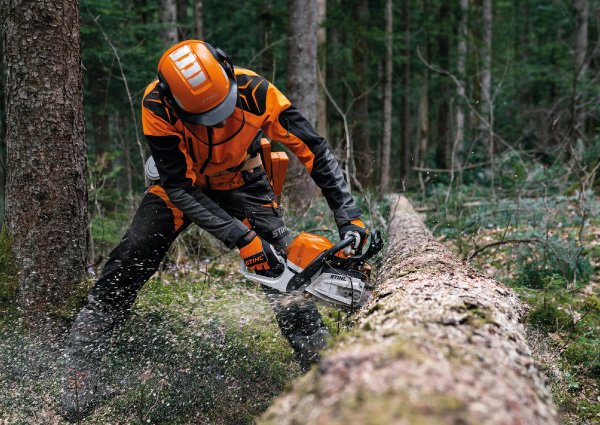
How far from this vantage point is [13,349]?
11.7ft

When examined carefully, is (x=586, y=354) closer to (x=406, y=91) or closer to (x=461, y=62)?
(x=461, y=62)

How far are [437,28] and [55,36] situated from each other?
13.4 m

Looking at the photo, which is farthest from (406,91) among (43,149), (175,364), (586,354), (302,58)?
(175,364)

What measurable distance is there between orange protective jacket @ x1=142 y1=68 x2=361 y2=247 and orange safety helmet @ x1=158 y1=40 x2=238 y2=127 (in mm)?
126

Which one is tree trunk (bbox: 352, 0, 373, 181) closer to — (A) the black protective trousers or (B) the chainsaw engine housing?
(A) the black protective trousers

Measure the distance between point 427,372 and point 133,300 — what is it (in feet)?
8.82

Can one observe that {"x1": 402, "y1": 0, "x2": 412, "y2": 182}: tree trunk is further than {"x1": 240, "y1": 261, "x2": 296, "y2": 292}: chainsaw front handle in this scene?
Yes

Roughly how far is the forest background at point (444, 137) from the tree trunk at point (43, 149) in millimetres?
192

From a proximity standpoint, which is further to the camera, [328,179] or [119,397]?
[328,179]

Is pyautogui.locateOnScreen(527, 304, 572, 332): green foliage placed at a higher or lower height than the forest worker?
lower

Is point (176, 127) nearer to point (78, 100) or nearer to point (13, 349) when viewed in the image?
point (78, 100)

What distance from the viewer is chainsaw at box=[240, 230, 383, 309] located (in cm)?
Result: 322

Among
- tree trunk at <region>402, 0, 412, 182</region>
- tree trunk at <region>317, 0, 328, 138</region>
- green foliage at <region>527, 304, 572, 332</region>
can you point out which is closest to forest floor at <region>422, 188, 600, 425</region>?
green foliage at <region>527, 304, 572, 332</region>

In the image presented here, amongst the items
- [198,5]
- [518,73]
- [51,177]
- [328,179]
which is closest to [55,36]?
[51,177]
